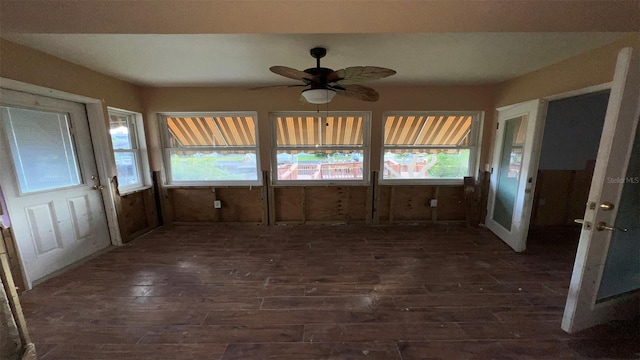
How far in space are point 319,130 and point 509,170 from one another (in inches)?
109

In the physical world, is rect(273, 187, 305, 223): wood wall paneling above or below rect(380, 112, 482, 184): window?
below

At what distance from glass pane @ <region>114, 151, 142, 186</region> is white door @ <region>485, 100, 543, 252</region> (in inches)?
211

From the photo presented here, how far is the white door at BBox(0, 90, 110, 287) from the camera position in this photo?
217 cm

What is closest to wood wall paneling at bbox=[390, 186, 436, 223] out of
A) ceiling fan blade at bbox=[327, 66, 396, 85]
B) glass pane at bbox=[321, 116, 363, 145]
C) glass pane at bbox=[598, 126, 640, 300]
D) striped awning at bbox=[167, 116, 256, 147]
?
glass pane at bbox=[321, 116, 363, 145]

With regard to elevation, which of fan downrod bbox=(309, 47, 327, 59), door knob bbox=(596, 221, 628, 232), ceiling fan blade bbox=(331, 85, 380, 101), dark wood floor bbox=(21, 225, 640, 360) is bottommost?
dark wood floor bbox=(21, 225, 640, 360)

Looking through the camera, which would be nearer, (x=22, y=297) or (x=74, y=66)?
(x=22, y=297)

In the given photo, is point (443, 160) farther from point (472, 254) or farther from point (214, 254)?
point (214, 254)

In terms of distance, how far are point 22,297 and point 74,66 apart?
233 centimetres

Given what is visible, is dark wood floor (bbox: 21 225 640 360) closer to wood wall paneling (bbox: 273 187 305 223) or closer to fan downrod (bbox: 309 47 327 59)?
wood wall paneling (bbox: 273 187 305 223)

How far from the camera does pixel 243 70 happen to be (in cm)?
278

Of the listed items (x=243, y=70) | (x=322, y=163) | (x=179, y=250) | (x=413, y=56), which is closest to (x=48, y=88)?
(x=243, y=70)

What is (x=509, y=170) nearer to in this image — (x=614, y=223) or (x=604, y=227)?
(x=614, y=223)

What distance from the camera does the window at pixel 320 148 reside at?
379 centimetres

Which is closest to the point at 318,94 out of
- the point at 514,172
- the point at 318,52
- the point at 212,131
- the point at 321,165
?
the point at 318,52
